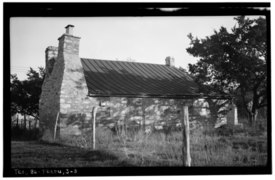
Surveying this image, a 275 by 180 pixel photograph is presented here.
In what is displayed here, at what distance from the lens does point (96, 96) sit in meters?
11.6

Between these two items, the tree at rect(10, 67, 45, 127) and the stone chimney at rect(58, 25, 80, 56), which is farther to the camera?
the tree at rect(10, 67, 45, 127)

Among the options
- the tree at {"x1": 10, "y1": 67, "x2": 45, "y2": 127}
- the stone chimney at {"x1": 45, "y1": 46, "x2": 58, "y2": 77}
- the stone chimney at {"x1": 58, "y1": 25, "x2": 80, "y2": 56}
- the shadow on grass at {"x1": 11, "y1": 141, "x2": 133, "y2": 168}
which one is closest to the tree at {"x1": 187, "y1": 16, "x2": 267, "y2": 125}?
the stone chimney at {"x1": 58, "y1": 25, "x2": 80, "y2": 56}

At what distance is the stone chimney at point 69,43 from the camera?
11453 millimetres

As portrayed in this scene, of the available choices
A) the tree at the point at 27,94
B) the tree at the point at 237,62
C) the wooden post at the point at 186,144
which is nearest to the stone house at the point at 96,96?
the tree at the point at 27,94

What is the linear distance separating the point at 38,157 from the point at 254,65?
8072mm

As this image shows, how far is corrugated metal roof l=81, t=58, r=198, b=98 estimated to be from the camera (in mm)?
12448

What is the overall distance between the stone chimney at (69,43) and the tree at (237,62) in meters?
5.12

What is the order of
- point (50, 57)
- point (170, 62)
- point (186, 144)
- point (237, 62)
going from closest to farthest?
point (186, 144) → point (237, 62) → point (50, 57) → point (170, 62)

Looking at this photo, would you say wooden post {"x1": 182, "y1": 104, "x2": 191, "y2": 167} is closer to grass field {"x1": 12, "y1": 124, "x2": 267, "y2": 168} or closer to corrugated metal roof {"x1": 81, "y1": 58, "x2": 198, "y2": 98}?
grass field {"x1": 12, "y1": 124, "x2": 267, "y2": 168}

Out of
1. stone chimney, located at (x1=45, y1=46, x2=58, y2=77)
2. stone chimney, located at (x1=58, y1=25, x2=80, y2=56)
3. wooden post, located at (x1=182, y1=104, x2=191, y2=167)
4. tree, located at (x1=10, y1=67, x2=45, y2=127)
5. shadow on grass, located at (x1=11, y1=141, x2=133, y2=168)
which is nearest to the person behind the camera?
wooden post, located at (x1=182, y1=104, x2=191, y2=167)

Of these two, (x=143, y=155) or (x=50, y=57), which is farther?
(x=50, y=57)

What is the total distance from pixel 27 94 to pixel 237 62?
38.3ft

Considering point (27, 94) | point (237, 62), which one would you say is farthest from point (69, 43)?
point (237, 62)

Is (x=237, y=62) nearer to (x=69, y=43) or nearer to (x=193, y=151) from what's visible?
(x=193, y=151)
